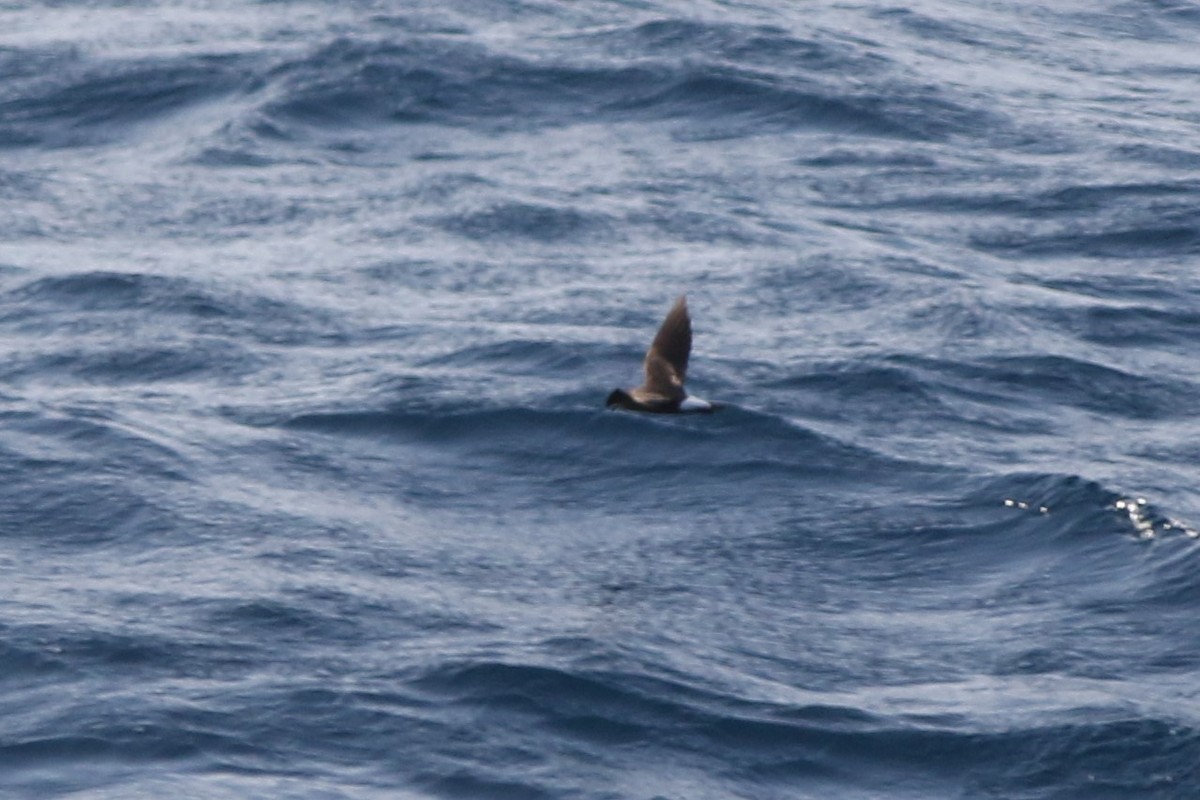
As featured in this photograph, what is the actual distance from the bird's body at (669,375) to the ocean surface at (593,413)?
2.44 meters

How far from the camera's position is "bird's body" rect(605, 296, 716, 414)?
65.9 ft

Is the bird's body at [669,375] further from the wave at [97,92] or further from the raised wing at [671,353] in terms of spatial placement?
the wave at [97,92]

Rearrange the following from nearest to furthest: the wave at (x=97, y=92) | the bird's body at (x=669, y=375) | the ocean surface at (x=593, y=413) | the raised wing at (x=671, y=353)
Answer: the ocean surface at (x=593, y=413) < the bird's body at (x=669, y=375) < the raised wing at (x=671, y=353) < the wave at (x=97, y=92)

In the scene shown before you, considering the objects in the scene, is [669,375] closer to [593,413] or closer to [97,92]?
[593,413]

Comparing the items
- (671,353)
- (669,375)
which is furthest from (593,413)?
(669,375)

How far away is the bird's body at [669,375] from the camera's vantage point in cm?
2009

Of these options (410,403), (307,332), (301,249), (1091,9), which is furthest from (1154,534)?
(1091,9)

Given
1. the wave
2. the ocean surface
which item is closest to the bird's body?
the ocean surface

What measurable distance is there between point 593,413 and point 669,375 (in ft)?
17.5

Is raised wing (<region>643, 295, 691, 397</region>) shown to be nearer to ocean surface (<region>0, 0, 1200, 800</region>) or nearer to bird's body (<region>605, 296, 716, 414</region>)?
bird's body (<region>605, 296, 716, 414</region>)

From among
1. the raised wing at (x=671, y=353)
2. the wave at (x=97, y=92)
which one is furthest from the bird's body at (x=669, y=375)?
the wave at (x=97, y=92)

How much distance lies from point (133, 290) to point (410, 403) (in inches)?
197

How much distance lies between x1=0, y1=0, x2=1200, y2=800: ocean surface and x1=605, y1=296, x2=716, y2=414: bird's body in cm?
244

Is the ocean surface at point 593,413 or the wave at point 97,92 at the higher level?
the wave at point 97,92
